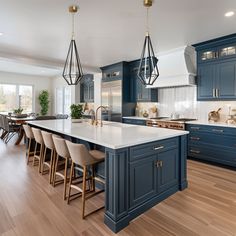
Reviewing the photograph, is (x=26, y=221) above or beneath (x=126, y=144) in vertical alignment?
beneath

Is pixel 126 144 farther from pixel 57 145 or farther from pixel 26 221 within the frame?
pixel 26 221

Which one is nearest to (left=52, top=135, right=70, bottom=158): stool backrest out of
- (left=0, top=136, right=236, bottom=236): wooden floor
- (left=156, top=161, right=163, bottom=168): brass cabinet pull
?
(left=0, top=136, right=236, bottom=236): wooden floor

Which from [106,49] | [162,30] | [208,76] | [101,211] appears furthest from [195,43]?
[101,211]

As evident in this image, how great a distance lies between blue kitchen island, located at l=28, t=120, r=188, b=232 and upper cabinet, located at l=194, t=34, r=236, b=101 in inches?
79.5

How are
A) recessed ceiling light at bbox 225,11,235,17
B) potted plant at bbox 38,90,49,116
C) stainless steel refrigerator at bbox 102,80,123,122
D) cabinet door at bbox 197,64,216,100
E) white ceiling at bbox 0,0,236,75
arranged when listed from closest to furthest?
white ceiling at bbox 0,0,236,75 → recessed ceiling light at bbox 225,11,235,17 → cabinet door at bbox 197,64,216,100 → stainless steel refrigerator at bbox 102,80,123,122 → potted plant at bbox 38,90,49,116

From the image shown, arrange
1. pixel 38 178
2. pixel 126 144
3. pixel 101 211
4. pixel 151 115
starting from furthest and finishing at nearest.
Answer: pixel 151 115, pixel 38 178, pixel 101 211, pixel 126 144

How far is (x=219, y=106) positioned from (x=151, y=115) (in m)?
2.07

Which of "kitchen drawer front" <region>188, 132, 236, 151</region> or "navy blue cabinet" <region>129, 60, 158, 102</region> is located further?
"navy blue cabinet" <region>129, 60, 158, 102</region>

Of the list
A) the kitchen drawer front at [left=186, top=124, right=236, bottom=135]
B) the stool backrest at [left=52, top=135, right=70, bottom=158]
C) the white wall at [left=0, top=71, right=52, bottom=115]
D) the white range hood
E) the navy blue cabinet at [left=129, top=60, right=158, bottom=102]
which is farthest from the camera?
the white wall at [left=0, top=71, right=52, bottom=115]

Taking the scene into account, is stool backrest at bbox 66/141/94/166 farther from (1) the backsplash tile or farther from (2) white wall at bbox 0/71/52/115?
(2) white wall at bbox 0/71/52/115

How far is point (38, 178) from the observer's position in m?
3.29

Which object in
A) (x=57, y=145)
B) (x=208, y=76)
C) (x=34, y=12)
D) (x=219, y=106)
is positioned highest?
(x=34, y=12)

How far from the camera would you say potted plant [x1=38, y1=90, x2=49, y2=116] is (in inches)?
397

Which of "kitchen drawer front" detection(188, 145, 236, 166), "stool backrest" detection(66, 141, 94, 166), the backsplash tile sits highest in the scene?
the backsplash tile
